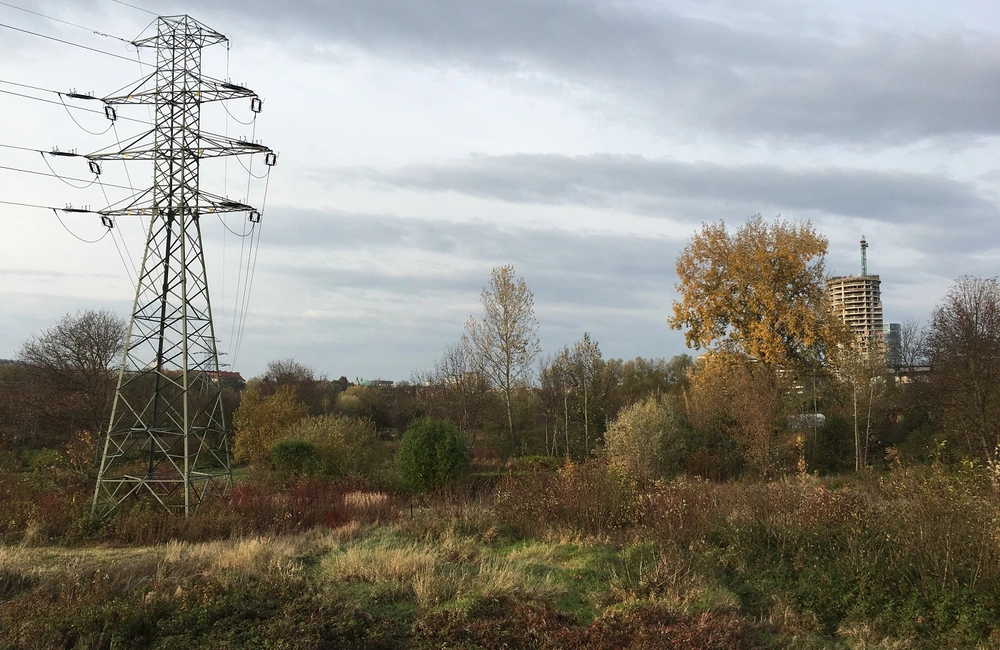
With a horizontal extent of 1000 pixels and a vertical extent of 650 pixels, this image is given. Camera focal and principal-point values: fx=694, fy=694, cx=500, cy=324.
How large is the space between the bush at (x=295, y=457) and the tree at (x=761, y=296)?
42.0 feet

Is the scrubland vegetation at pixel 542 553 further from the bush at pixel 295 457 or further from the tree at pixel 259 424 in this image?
the tree at pixel 259 424

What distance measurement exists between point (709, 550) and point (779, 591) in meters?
1.17

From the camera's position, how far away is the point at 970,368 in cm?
2027

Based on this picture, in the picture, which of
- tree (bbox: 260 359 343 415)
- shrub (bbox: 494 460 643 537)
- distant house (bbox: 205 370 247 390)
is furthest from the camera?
tree (bbox: 260 359 343 415)

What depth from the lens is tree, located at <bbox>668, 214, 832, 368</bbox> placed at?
21922 millimetres

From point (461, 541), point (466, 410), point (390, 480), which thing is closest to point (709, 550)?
point (461, 541)

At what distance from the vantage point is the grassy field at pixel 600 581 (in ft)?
19.1

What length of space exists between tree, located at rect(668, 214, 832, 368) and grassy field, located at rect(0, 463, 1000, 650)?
44.9 ft

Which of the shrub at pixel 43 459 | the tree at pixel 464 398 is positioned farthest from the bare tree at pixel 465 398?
the shrub at pixel 43 459

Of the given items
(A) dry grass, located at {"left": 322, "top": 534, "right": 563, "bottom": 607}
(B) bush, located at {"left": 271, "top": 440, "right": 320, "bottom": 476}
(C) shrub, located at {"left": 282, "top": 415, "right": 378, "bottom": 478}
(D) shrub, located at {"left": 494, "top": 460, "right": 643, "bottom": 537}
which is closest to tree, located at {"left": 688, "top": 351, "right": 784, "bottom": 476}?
(D) shrub, located at {"left": 494, "top": 460, "right": 643, "bottom": 537}

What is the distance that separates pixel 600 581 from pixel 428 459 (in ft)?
34.4

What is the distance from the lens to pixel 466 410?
31516mm

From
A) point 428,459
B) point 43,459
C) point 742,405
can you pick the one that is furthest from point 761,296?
point 43,459

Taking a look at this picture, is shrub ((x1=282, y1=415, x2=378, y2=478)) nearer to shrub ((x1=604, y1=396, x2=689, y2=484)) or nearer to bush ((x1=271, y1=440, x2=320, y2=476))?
bush ((x1=271, y1=440, x2=320, y2=476))
